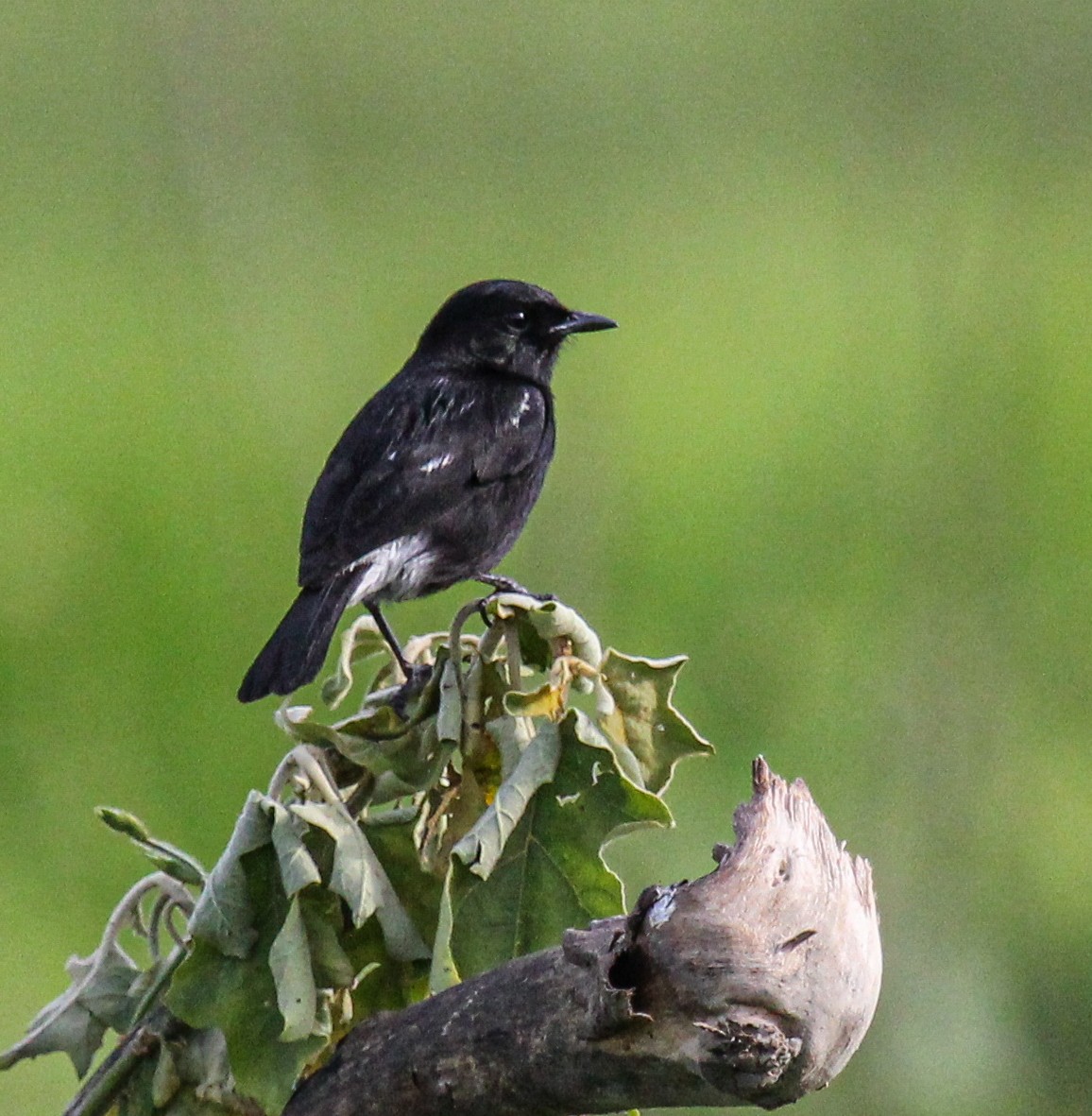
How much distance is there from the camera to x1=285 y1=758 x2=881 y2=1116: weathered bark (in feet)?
6.95

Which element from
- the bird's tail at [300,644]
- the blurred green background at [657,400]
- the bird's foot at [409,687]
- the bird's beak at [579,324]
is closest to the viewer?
the bird's foot at [409,687]

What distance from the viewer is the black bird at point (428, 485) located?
4.07 m

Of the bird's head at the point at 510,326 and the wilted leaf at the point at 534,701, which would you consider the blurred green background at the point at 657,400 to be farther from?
the wilted leaf at the point at 534,701

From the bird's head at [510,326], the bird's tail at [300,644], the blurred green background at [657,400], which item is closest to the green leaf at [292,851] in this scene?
the bird's tail at [300,644]

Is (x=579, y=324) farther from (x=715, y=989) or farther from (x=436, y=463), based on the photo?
(x=715, y=989)

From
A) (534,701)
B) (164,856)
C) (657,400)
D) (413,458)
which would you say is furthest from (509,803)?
(657,400)

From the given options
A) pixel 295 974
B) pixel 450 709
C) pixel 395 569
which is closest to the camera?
pixel 295 974

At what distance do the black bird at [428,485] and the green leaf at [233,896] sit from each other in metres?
1.07

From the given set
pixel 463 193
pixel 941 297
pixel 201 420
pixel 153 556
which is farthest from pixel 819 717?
pixel 463 193

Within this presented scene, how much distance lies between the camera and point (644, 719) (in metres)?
2.76

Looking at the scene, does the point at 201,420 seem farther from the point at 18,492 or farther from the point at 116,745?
the point at 116,745

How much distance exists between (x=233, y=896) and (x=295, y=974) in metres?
0.14

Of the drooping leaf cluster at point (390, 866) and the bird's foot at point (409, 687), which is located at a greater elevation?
the bird's foot at point (409, 687)

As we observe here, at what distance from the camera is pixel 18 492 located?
28.0ft
